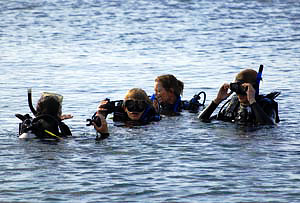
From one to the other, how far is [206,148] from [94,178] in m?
2.27

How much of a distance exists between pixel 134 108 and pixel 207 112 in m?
1.47

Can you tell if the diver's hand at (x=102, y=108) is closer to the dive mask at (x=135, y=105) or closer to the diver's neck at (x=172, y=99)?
the dive mask at (x=135, y=105)

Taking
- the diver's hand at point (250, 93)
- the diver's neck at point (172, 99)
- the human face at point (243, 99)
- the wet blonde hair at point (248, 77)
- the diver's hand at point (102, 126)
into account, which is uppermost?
the wet blonde hair at point (248, 77)

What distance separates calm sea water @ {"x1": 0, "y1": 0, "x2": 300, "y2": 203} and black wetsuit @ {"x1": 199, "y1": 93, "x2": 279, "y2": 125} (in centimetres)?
18

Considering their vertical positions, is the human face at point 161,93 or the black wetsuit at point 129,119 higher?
the human face at point 161,93

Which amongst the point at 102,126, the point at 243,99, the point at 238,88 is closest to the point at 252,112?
the point at 243,99

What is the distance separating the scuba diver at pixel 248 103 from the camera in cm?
1276

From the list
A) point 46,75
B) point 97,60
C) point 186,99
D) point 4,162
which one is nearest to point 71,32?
point 97,60

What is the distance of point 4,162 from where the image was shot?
10.7m

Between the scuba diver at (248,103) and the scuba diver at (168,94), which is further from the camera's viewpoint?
the scuba diver at (168,94)

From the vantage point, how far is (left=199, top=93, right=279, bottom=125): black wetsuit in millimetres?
12914

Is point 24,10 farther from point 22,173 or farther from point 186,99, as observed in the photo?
point 22,173

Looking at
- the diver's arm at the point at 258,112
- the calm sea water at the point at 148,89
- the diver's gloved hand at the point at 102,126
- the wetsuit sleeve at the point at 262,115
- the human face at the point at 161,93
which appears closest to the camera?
the calm sea water at the point at 148,89

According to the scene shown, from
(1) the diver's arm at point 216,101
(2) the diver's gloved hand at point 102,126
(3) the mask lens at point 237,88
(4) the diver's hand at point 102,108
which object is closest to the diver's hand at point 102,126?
(2) the diver's gloved hand at point 102,126
